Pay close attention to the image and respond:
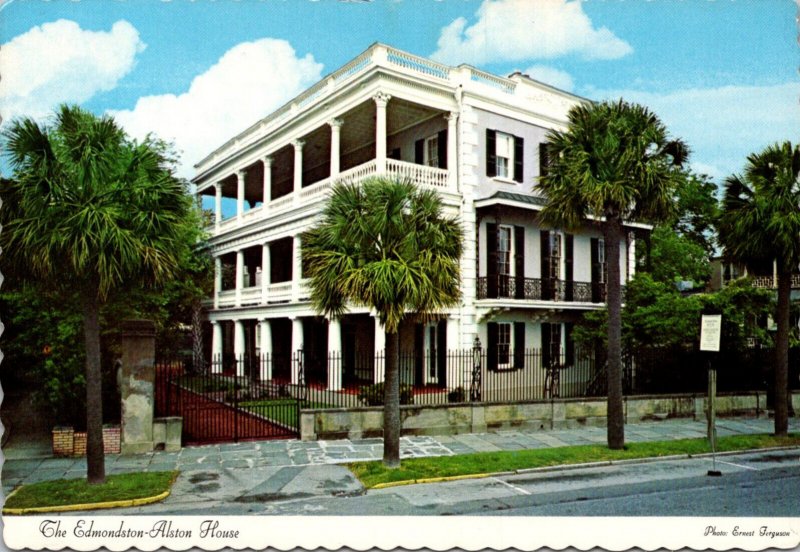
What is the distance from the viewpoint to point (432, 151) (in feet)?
66.0

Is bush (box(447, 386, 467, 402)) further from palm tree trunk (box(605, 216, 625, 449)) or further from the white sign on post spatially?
the white sign on post

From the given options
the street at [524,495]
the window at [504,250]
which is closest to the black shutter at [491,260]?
the window at [504,250]

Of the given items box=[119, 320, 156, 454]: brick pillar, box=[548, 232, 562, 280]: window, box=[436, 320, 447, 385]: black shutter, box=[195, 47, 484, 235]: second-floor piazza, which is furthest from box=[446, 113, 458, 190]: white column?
box=[119, 320, 156, 454]: brick pillar

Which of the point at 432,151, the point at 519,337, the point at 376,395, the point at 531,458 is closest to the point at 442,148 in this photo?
the point at 432,151

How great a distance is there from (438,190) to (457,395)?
6256 millimetres

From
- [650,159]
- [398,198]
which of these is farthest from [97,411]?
[650,159]

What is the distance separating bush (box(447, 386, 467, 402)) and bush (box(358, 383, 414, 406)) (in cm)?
182

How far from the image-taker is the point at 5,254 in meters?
8.31

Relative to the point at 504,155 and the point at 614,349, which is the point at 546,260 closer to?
the point at 504,155

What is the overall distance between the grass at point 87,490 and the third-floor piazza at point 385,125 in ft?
32.0

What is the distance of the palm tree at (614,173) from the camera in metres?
12.6

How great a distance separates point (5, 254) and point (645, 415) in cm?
1578

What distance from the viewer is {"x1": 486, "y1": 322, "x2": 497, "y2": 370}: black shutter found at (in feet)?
65.4

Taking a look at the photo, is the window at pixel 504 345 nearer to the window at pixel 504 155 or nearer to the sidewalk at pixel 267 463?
the sidewalk at pixel 267 463
